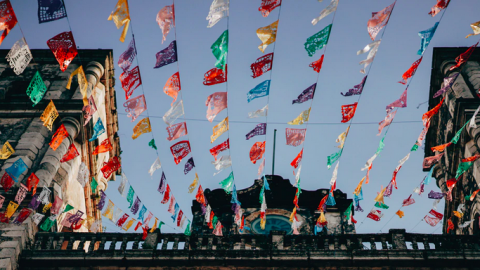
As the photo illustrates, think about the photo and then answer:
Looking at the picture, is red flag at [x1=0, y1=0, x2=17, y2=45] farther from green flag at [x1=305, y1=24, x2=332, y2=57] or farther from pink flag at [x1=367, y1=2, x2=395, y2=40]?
pink flag at [x1=367, y1=2, x2=395, y2=40]

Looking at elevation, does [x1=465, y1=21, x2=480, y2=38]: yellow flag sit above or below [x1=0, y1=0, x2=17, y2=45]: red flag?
above

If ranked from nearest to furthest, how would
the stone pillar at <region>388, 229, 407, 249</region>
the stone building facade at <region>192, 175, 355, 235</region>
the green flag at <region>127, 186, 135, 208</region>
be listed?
1. the stone pillar at <region>388, 229, 407, 249</region>
2. the green flag at <region>127, 186, 135, 208</region>
3. the stone building facade at <region>192, 175, 355, 235</region>

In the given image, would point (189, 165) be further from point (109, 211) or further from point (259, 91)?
point (259, 91)

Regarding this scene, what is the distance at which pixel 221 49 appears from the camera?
11867 millimetres

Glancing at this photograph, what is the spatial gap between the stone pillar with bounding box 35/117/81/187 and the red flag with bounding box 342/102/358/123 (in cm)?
903

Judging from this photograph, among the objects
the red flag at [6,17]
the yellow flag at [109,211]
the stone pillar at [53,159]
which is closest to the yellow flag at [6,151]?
the stone pillar at [53,159]

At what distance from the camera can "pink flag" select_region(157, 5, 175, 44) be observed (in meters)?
11.3

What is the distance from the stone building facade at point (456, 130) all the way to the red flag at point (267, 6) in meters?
8.77

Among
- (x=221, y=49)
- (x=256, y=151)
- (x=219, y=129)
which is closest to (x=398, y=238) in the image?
(x=256, y=151)

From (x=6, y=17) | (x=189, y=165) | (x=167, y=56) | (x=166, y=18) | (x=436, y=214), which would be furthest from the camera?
(x=189, y=165)

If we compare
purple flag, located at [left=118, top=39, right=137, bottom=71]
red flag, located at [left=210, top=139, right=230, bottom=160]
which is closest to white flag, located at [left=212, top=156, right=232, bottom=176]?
red flag, located at [left=210, top=139, right=230, bottom=160]

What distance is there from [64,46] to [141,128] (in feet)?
10.8

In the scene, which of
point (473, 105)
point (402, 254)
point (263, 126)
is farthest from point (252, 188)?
point (473, 105)

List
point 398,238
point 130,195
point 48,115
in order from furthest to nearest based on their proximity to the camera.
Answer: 1. point 130,195
2. point 48,115
3. point 398,238
